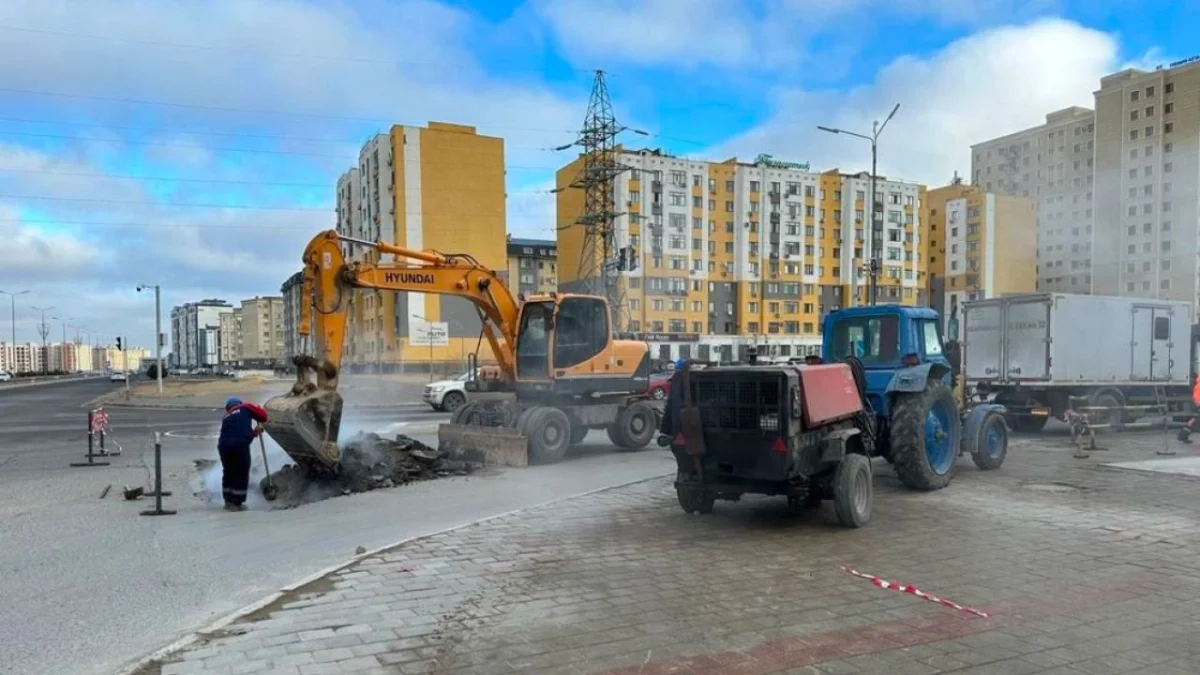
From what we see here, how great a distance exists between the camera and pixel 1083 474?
11.1m

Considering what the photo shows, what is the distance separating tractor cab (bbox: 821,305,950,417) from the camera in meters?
9.29

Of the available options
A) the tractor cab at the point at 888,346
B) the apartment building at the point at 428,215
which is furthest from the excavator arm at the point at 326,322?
the apartment building at the point at 428,215

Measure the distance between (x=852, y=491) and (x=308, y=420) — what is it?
6.82 m

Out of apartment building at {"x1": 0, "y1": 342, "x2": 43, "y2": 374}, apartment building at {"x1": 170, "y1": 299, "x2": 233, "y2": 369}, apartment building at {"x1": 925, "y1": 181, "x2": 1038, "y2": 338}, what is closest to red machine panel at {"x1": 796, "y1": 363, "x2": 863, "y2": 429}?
apartment building at {"x1": 925, "y1": 181, "x2": 1038, "y2": 338}

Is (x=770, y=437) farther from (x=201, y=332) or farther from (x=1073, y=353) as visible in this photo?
(x=201, y=332)

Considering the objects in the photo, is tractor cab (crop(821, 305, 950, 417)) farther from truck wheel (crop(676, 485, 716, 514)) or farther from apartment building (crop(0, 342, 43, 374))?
apartment building (crop(0, 342, 43, 374))

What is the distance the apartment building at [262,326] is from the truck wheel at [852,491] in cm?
12642

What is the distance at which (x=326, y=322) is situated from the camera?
1071 centimetres

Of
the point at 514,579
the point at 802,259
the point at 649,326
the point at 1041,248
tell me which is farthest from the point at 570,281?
the point at 514,579

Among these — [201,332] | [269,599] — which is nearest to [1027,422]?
[269,599]

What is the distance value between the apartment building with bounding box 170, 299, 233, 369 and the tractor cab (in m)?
106

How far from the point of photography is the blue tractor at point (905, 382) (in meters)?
9.10

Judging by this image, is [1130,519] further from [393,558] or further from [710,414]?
[393,558]

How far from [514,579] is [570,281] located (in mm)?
74037
